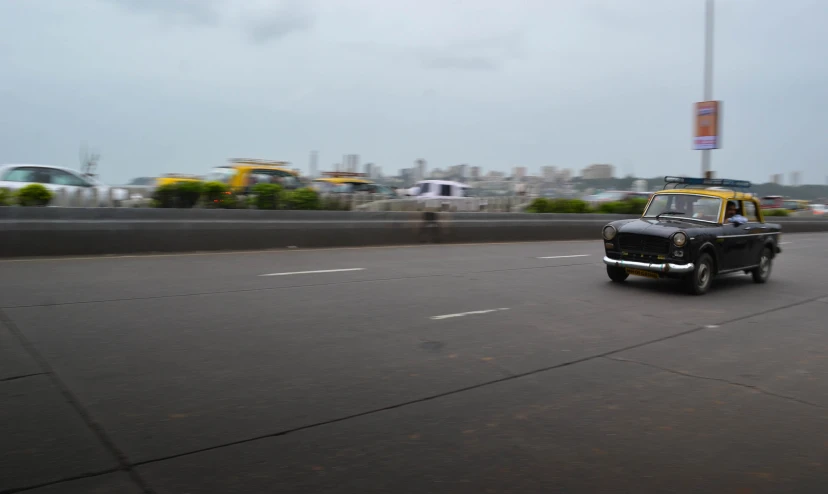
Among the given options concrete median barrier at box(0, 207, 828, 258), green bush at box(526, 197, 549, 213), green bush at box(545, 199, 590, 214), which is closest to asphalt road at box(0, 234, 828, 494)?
concrete median barrier at box(0, 207, 828, 258)

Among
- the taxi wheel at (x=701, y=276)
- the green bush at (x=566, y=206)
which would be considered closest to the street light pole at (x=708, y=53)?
the green bush at (x=566, y=206)

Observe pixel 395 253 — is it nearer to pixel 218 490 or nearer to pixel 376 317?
pixel 376 317

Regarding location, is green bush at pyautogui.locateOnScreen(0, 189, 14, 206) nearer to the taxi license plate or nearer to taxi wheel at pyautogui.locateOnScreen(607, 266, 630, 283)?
taxi wheel at pyautogui.locateOnScreen(607, 266, 630, 283)

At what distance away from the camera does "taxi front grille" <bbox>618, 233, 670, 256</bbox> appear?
431 inches

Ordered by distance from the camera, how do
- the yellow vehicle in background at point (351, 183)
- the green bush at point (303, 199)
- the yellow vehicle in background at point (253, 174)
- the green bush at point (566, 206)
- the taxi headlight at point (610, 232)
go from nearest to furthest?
the taxi headlight at point (610, 232), the green bush at point (303, 199), the yellow vehicle in background at point (253, 174), the green bush at point (566, 206), the yellow vehicle in background at point (351, 183)

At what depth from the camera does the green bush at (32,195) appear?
1376 cm

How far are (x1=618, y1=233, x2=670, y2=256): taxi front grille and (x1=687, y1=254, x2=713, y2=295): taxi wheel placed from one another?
59 cm

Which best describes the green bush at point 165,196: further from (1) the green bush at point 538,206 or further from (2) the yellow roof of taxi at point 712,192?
(1) the green bush at point 538,206

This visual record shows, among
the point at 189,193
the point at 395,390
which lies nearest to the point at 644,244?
the point at 395,390

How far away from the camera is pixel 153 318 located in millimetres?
7660

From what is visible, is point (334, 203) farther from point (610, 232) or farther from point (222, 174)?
point (610, 232)

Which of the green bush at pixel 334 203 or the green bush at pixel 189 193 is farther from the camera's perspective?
the green bush at pixel 334 203

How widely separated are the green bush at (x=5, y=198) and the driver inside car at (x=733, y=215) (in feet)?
43.0

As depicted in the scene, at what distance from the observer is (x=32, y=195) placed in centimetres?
1380
